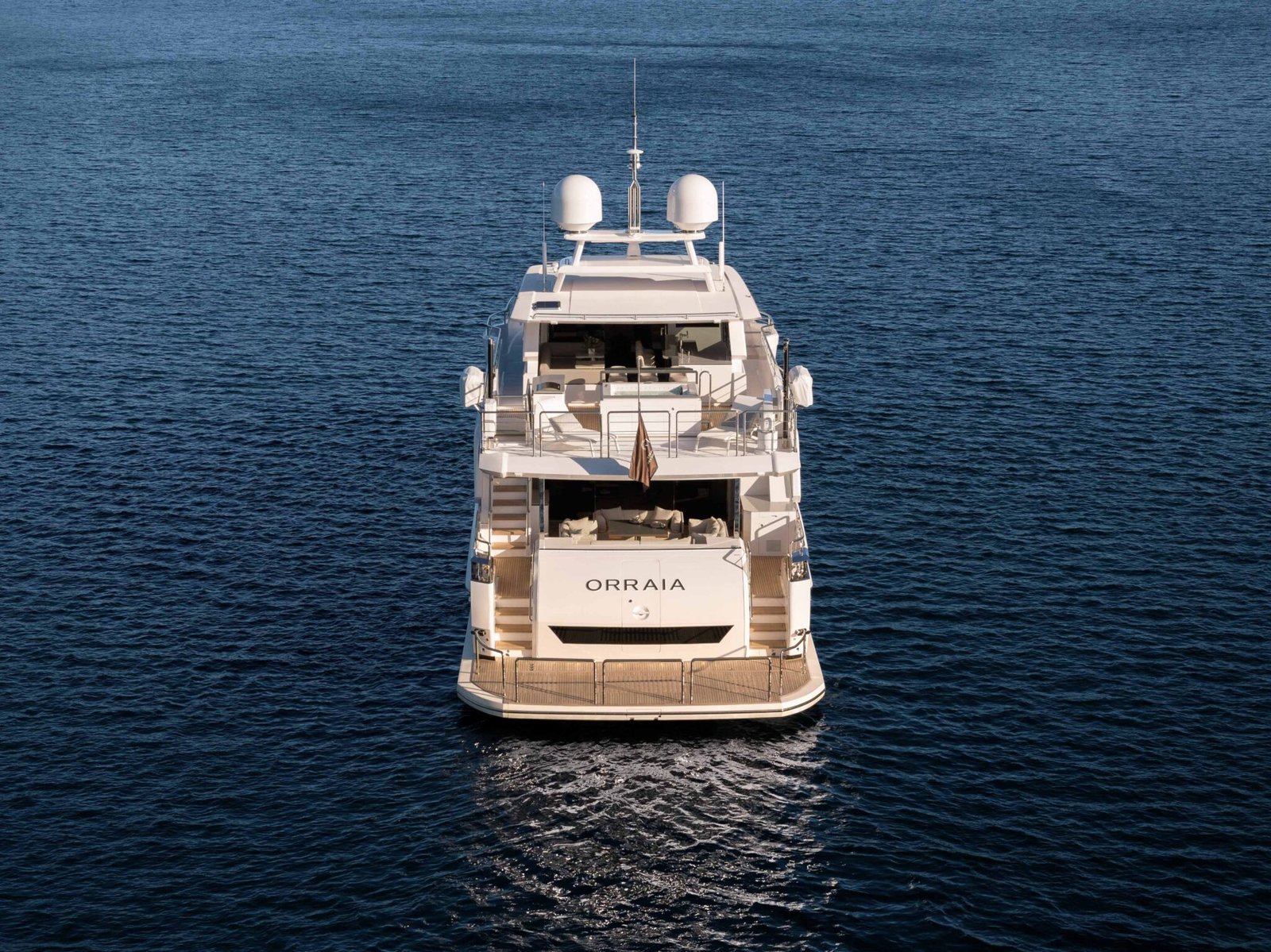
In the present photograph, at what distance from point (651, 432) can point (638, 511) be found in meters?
2.33

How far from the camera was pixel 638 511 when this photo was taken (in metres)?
50.1

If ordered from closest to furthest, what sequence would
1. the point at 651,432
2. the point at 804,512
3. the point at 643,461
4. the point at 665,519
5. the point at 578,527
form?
the point at 643,461, the point at 578,527, the point at 651,432, the point at 665,519, the point at 804,512

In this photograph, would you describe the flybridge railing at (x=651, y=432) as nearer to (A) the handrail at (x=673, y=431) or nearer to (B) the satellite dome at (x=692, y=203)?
(A) the handrail at (x=673, y=431)

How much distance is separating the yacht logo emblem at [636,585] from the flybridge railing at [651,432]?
3873 millimetres

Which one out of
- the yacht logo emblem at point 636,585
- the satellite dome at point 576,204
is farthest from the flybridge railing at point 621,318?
the yacht logo emblem at point 636,585

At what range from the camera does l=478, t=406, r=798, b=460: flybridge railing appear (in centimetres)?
4850

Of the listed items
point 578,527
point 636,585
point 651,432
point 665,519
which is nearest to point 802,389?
point 651,432

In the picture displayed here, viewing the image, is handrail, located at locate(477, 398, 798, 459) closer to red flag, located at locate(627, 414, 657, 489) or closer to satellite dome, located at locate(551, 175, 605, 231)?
red flag, located at locate(627, 414, 657, 489)

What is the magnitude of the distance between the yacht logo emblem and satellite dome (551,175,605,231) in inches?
611

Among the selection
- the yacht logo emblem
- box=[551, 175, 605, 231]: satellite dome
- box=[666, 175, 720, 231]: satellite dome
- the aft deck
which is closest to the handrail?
the yacht logo emblem

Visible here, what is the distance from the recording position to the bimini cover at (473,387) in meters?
50.7

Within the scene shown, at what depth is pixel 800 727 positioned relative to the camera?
1827 inches

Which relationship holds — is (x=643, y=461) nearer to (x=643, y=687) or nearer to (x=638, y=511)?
(x=638, y=511)

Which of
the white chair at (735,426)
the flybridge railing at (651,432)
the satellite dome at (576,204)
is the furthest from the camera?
the satellite dome at (576,204)
